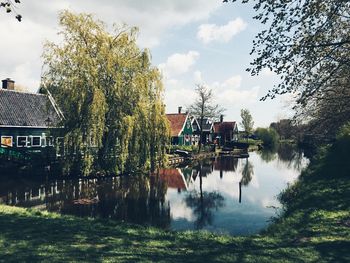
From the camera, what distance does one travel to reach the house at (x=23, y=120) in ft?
105

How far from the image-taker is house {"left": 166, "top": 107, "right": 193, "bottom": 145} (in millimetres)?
59844

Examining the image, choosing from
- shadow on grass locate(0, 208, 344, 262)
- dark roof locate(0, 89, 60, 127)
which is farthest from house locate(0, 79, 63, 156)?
shadow on grass locate(0, 208, 344, 262)

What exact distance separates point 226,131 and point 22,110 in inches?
2348

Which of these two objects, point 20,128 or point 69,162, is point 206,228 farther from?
point 20,128

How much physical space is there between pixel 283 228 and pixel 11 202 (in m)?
16.2

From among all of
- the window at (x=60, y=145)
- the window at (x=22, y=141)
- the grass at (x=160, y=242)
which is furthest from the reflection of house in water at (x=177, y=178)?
the window at (x=22, y=141)

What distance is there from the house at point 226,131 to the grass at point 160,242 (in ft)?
232

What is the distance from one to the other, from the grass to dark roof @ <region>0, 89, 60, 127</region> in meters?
21.4

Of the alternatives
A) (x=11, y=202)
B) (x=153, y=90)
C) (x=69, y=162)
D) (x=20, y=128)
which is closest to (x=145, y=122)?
(x=153, y=90)

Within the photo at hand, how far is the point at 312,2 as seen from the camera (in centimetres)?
976

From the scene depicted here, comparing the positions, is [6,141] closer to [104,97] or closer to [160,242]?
[104,97]

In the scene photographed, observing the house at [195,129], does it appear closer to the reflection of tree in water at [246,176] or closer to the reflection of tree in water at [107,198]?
the reflection of tree in water at [246,176]

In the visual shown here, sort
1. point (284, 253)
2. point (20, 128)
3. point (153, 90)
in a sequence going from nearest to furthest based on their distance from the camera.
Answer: point (284, 253) < point (153, 90) < point (20, 128)

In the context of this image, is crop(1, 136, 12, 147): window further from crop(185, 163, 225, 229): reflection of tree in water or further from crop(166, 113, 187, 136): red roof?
crop(166, 113, 187, 136): red roof
